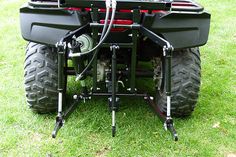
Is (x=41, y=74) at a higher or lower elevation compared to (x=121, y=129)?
higher

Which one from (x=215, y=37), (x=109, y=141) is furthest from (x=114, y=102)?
(x=215, y=37)

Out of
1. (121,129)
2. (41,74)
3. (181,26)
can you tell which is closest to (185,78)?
(181,26)

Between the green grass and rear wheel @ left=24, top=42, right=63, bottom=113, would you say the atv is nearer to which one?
rear wheel @ left=24, top=42, right=63, bottom=113

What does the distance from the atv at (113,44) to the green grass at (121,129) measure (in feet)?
0.63

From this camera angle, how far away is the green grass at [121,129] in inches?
129

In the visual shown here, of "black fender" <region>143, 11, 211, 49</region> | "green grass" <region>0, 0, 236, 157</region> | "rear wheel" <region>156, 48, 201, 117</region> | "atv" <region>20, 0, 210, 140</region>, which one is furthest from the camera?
"rear wheel" <region>156, 48, 201, 117</region>

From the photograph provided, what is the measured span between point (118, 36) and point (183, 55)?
30.9 inches

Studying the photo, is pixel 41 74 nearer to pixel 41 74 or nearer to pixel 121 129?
pixel 41 74

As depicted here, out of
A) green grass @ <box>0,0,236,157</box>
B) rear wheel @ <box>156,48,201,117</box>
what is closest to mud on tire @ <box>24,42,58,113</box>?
green grass @ <box>0,0,236,157</box>

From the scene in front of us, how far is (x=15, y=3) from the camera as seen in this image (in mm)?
7859

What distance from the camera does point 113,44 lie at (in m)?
2.97

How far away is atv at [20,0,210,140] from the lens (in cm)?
276

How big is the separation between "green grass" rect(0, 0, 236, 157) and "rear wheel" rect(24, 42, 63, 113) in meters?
0.28

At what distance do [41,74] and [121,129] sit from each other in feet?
2.92
